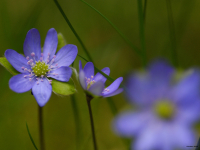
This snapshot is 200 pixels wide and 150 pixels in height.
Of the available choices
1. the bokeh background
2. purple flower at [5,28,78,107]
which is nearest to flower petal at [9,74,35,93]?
purple flower at [5,28,78,107]

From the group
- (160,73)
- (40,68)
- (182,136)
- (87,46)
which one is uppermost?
(87,46)

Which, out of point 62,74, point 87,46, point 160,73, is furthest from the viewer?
point 87,46

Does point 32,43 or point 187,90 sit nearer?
point 187,90

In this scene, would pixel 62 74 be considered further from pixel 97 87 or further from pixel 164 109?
pixel 164 109

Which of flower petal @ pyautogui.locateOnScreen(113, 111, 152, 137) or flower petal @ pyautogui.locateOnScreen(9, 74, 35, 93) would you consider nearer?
flower petal @ pyautogui.locateOnScreen(113, 111, 152, 137)

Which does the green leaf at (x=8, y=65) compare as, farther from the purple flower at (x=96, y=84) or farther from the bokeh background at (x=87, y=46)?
the bokeh background at (x=87, y=46)

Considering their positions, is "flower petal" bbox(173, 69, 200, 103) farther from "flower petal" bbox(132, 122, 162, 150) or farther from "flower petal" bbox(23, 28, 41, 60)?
"flower petal" bbox(23, 28, 41, 60)

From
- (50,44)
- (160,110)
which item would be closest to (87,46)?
(50,44)

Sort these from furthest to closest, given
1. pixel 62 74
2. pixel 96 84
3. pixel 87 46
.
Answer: pixel 87 46 < pixel 62 74 < pixel 96 84
